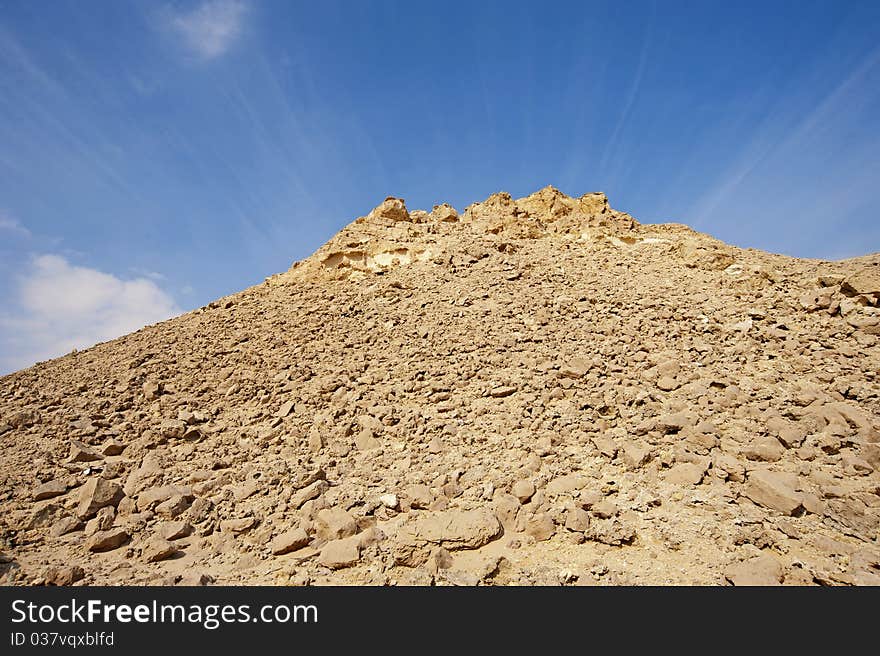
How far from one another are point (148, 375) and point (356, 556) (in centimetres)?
732

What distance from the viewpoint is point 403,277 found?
40.9ft

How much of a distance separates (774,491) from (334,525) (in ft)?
15.6

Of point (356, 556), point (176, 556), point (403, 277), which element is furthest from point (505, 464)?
point (403, 277)

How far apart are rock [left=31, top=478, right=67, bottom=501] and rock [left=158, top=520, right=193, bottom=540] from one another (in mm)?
1940

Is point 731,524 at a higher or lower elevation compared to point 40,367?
lower

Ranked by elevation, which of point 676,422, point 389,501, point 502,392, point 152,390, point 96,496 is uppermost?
point 152,390

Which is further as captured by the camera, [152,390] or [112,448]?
[152,390]

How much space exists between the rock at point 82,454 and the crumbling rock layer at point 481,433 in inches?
1.7

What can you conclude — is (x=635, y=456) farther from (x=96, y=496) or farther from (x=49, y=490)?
(x=49, y=490)

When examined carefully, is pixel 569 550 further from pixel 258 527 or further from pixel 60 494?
pixel 60 494

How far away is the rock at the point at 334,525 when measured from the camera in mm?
5289

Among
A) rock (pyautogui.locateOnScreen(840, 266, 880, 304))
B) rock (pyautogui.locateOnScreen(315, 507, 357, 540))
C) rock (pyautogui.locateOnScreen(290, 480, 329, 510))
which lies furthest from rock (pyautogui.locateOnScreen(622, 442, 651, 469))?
rock (pyautogui.locateOnScreen(840, 266, 880, 304))

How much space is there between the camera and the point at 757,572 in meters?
4.11

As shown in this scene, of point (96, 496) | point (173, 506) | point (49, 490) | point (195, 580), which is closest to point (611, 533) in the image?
point (195, 580)
